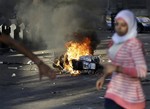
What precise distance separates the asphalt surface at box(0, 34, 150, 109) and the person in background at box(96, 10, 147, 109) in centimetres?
349

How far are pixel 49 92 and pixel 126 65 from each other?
565 centimetres

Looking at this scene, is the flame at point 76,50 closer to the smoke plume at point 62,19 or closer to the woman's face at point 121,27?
the smoke plume at point 62,19

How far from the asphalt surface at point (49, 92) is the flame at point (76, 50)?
522 mm

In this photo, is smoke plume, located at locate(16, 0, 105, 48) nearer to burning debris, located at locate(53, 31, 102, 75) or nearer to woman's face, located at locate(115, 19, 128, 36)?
burning debris, located at locate(53, 31, 102, 75)

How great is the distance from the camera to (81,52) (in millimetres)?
13562

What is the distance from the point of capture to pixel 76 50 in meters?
13.4

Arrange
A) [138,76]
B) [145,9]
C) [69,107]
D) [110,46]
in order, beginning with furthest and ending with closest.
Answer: [145,9] < [69,107] < [110,46] < [138,76]

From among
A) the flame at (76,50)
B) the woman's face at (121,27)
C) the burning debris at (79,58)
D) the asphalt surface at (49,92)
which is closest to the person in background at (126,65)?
the woman's face at (121,27)

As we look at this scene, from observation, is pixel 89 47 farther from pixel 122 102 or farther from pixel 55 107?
pixel 122 102

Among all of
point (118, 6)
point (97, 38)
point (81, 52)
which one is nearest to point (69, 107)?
point (81, 52)

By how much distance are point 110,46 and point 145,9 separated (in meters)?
54.2

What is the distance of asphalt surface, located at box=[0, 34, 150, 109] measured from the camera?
330 inches

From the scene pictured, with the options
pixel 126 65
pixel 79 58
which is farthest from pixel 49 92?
pixel 126 65

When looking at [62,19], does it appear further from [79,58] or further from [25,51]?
[25,51]
